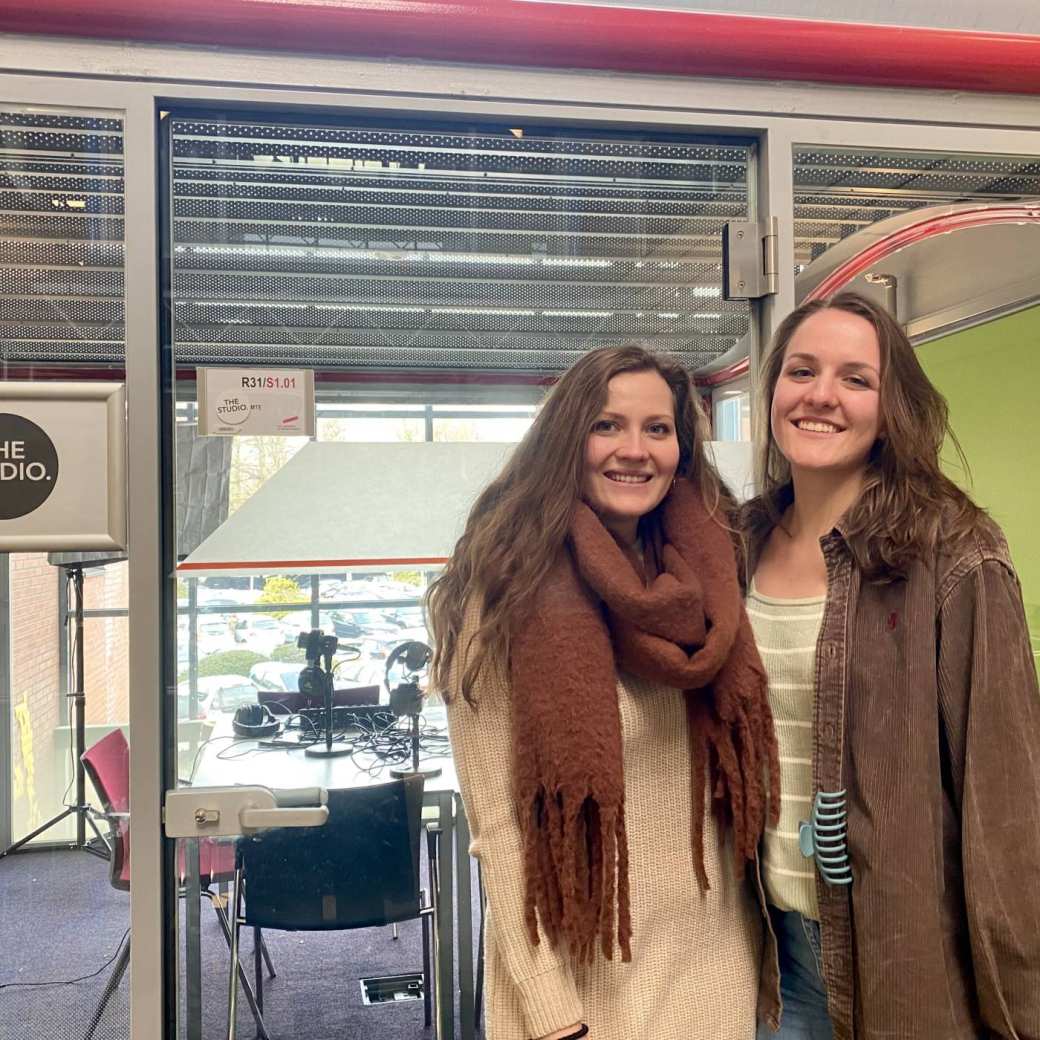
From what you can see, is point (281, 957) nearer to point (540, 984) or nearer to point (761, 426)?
point (540, 984)

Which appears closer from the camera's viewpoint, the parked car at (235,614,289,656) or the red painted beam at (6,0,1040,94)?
the red painted beam at (6,0,1040,94)

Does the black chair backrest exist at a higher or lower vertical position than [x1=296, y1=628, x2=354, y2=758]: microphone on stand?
lower

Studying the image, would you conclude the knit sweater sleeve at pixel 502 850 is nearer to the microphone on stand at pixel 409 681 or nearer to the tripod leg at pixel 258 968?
the microphone on stand at pixel 409 681

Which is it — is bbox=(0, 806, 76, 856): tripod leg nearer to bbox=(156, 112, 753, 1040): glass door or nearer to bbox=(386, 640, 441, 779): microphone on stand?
bbox=(156, 112, 753, 1040): glass door

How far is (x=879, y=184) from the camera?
164 cm

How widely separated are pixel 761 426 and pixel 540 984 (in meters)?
0.91

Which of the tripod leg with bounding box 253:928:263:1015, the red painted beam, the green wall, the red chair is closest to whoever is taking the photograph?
the red painted beam

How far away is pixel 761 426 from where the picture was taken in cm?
144

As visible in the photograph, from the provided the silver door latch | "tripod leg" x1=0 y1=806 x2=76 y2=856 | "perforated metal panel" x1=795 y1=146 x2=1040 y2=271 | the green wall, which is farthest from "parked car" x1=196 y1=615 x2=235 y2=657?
the green wall

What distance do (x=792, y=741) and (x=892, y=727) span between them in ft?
0.58

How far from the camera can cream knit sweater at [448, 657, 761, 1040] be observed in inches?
47.0

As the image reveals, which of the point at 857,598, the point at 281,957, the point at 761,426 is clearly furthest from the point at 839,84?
the point at 281,957

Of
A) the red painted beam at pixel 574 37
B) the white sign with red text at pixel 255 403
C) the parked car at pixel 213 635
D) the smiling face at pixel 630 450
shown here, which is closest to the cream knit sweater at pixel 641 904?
the smiling face at pixel 630 450

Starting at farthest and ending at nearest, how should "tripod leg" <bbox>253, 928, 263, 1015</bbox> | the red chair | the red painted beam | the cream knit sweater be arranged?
"tripod leg" <bbox>253, 928, 263, 1015</bbox> < the red chair < the red painted beam < the cream knit sweater
